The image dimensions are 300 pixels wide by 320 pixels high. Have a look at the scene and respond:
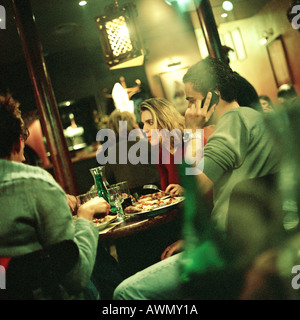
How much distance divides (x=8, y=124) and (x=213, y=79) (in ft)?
3.22

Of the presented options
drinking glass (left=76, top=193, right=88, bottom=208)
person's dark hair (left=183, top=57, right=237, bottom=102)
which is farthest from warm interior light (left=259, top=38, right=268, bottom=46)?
drinking glass (left=76, top=193, right=88, bottom=208)

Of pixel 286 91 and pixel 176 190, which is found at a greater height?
pixel 286 91

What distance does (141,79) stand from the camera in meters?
6.65

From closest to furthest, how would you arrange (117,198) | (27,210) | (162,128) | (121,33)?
(27,210) → (117,198) → (121,33) → (162,128)

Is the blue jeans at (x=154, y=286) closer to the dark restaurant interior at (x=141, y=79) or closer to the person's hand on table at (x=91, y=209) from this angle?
the dark restaurant interior at (x=141, y=79)

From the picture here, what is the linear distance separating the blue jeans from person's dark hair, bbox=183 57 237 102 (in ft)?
2.76

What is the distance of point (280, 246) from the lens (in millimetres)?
1112

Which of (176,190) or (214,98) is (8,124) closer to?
(214,98)

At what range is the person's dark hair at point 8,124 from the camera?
1121 millimetres

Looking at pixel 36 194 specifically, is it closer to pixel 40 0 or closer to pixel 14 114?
pixel 14 114

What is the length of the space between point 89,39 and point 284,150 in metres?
5.35

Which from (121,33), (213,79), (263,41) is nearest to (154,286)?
(213,79)

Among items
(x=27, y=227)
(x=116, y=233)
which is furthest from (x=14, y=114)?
(x=116, y=233)

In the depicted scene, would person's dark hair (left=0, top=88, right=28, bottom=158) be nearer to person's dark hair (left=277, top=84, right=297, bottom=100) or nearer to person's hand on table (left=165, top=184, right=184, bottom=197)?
person's hand on table (left=165, top=184, right=184, bottom=197)
